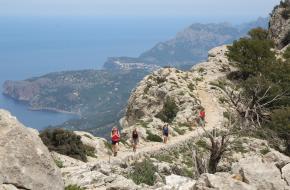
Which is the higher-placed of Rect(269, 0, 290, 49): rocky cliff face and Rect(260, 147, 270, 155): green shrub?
Rect(269, 0, 290, 49): rocky cliff face

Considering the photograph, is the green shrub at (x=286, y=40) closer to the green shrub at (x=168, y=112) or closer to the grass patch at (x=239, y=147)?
the green shrub at (x=168, y=112)

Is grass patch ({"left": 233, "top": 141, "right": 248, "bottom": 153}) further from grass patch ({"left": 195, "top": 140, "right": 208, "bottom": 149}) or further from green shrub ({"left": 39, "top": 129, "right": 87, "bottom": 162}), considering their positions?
green shrub ({"left": 39, "top": 129, "right": 87, "bottom": 162})

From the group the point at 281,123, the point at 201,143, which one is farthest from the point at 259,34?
the point at 201,143

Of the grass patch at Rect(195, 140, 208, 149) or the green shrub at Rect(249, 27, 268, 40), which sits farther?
the green shrub at Rect(249, 27, 268, 40)

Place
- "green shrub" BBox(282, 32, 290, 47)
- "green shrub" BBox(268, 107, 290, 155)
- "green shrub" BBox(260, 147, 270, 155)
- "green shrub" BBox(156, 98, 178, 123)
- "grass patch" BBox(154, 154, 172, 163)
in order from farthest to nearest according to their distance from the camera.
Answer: "green shrub" BBox(282, 32, 290, 47)
"green shrub" BBox(156, 98, 178, 123)
"green shrub" BBox(268, 107, 290, 155)
"green shrub" BBox(260, 147, 270, 155)
"grass patch" BBox(154, 154, 172, 163)

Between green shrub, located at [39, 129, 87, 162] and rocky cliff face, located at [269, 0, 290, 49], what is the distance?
60.4 meters

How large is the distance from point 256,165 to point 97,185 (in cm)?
716

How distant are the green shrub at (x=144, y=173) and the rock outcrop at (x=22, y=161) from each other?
1083cm

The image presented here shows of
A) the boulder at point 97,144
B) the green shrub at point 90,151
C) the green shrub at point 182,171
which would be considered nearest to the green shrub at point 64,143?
the green shrub at point 90,151

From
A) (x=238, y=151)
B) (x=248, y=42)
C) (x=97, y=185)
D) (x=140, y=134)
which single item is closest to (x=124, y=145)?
(x=140, y=134)

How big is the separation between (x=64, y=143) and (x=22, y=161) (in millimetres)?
18900

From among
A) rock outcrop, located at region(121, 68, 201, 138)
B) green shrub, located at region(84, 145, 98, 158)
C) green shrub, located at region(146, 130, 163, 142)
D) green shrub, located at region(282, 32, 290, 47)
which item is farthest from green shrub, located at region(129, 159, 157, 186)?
green shrub, located at region(282, 32, 290, 47)

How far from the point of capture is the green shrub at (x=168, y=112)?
4616 centimetres

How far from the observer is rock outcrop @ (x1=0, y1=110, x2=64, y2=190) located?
12.1 metres
